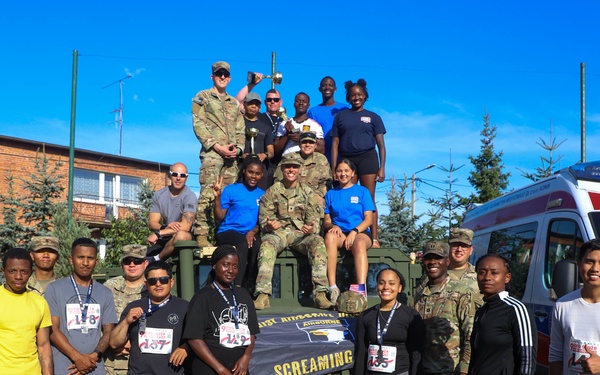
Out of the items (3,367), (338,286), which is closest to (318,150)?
(338,286)

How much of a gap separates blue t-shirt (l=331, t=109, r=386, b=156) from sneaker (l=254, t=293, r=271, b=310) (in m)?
2.83

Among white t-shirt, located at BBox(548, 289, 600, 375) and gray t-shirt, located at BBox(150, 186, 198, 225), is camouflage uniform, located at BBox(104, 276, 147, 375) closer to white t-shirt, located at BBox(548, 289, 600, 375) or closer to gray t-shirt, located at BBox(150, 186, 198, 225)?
gray t-shirt, located at BBox(150, 186, 198, 225)

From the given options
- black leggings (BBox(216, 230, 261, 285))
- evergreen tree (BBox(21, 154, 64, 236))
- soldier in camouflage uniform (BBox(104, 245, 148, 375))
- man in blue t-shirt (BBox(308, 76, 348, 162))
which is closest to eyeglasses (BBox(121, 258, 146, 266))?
soldier in camouflage uniform (BBox(104, 245, 148, 375))

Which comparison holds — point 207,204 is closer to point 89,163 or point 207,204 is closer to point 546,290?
point 546,290

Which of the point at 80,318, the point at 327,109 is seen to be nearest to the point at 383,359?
the point at 80,318

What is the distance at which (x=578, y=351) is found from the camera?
189 inches

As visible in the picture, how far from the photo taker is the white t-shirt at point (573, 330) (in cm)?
478

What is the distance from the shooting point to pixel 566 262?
6617mm

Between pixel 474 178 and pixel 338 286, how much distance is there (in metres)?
17.5

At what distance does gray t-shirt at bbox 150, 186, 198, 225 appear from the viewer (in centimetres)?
887

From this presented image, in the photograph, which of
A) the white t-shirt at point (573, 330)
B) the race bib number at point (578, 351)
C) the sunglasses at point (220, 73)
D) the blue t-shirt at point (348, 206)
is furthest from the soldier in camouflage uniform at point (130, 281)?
the race bib number at point (578, 351)

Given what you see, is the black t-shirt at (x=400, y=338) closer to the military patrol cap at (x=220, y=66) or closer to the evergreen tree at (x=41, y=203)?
the military patrol cap at (x=220, y=66)

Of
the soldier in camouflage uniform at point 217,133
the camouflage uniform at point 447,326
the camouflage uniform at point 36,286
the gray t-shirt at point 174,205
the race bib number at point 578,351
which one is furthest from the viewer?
the soldier in camouflage uniform at point 217,133

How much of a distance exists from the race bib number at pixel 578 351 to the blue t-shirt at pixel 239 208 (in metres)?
4.49
